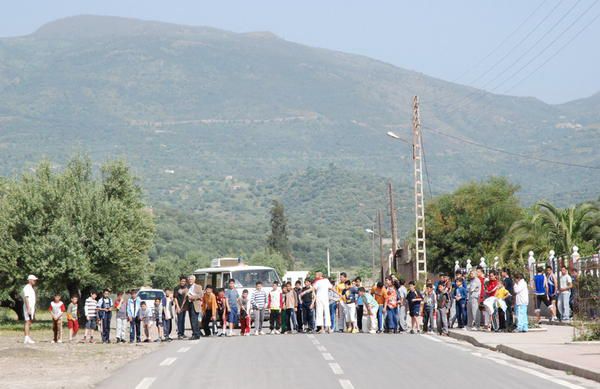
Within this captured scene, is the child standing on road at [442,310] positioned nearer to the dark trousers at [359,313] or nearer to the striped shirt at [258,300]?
the dark trousers at [359,313]

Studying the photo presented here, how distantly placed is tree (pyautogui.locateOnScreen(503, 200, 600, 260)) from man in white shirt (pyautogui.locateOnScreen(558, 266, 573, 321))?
17394 mm

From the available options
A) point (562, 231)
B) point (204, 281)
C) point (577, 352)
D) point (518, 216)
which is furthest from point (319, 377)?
point (518, 216)

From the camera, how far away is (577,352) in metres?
21.5

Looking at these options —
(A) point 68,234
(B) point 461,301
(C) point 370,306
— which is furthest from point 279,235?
(B) point 461,301

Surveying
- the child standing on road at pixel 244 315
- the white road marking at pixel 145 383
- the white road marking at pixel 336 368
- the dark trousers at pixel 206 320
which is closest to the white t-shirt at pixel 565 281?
the child standing on road at pixel 244 315

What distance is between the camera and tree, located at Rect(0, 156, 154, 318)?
157 feet

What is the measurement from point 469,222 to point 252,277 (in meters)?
35.8

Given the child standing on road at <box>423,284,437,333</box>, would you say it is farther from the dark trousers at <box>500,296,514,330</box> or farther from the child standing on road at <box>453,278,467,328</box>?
the dark trousers at <box>500,296,514,330</box>

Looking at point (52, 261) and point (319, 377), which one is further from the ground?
point (52, 261)

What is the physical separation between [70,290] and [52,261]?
2.00 meters

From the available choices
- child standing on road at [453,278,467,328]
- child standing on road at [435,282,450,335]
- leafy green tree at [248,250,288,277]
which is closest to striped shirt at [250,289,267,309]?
child standing on road at [435,282,450,335]

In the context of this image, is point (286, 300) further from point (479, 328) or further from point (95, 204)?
point (95, 204)

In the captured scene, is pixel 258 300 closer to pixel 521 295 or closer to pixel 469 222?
pixel 521 295

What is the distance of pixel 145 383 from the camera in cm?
1792
